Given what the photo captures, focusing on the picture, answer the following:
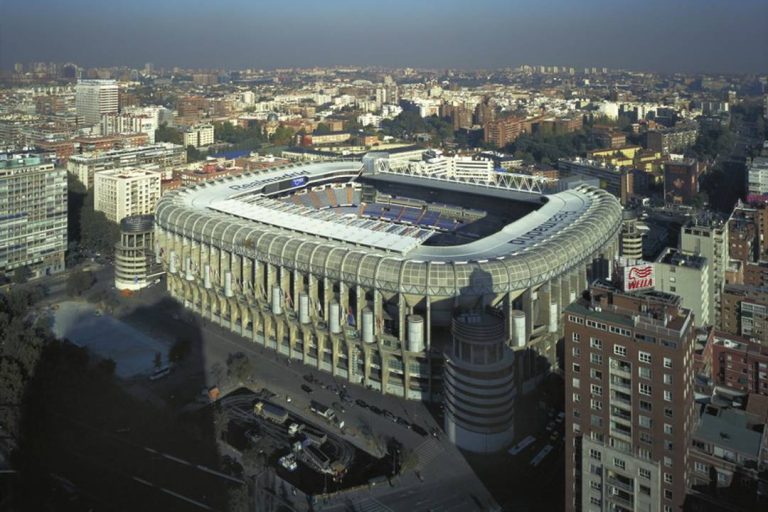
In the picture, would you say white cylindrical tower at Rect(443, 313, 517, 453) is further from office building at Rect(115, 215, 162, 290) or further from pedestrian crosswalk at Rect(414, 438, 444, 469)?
office building at Rect(115, 215, 162, 290)

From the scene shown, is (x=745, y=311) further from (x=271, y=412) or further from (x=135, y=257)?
(x=135, y=257)

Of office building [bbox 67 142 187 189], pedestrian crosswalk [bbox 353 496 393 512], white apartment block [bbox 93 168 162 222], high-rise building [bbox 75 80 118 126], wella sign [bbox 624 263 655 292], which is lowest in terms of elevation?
pedestrian crosswalk [bbox 353 496 393 512]

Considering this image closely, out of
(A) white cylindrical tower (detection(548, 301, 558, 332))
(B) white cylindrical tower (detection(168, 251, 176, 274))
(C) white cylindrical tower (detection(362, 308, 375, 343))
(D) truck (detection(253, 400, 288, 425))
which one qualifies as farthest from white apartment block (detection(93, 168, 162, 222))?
(A) white cylindrical tower (detection(548, 301, 558, 332))

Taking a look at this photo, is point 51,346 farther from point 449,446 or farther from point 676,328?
point 676,328

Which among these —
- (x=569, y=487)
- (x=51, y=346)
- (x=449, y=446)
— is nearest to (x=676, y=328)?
(x=569, y=487)

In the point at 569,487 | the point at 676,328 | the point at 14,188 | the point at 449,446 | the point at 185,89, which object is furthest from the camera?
the point at 185,89

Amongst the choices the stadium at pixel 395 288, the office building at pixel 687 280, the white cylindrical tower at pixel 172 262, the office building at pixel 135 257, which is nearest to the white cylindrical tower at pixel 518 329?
the stadium at pixel 395 288
